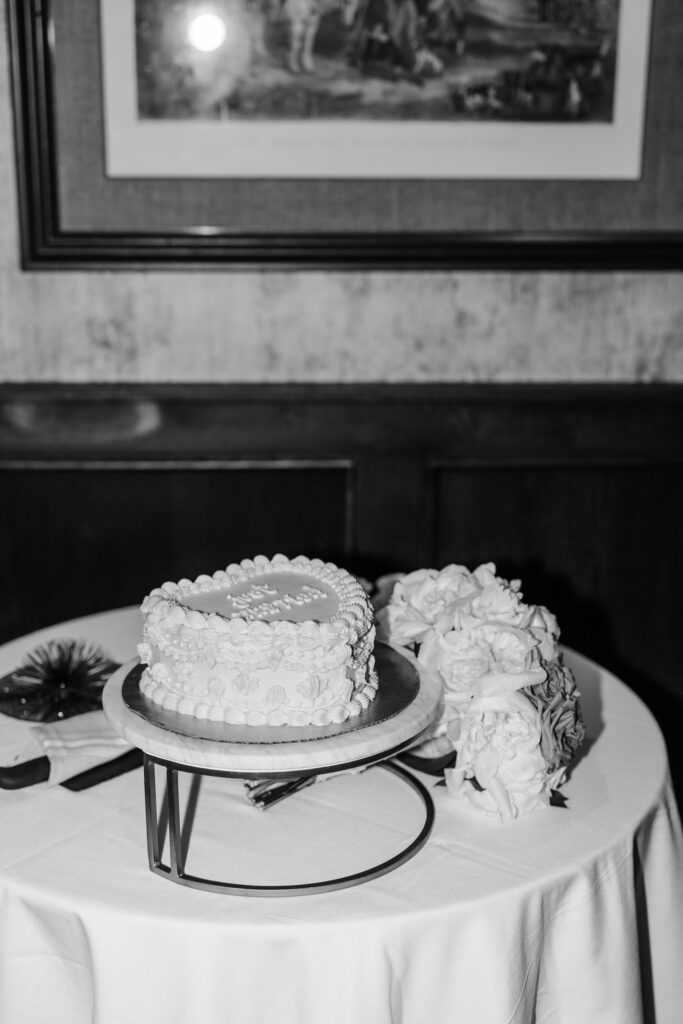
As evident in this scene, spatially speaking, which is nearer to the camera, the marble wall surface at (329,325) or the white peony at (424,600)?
the white peony at (424,600)

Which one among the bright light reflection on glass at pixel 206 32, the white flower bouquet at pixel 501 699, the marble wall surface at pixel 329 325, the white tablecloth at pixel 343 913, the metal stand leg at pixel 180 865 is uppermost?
the bright light reflection on glass at pixel 206 32

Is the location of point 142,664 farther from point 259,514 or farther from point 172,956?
point 259,514

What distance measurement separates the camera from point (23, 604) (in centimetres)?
252

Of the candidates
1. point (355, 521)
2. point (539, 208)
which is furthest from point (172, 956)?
point (539, 208)

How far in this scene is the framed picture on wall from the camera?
2.25 metres

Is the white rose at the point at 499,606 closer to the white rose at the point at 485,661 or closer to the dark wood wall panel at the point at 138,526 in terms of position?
the white rose at the point at 485,661

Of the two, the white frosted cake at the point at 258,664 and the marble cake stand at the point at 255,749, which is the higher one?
the white frosted cake at the point at 258,664

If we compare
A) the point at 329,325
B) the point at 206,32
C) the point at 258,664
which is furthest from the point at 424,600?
the point at 206,32

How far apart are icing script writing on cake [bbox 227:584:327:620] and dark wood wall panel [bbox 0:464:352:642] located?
112 cm

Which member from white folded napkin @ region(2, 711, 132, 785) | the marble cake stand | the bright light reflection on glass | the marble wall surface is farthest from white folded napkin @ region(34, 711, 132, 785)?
the bright light reflection on glass

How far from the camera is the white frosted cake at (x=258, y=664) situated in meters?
1.18

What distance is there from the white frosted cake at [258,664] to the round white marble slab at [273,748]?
0.11ft

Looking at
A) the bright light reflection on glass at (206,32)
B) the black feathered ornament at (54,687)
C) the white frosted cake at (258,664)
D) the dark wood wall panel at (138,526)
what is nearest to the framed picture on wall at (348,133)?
the bright light reflection on glass at (206,32)

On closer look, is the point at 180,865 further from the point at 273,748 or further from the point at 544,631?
the point at 544,631
